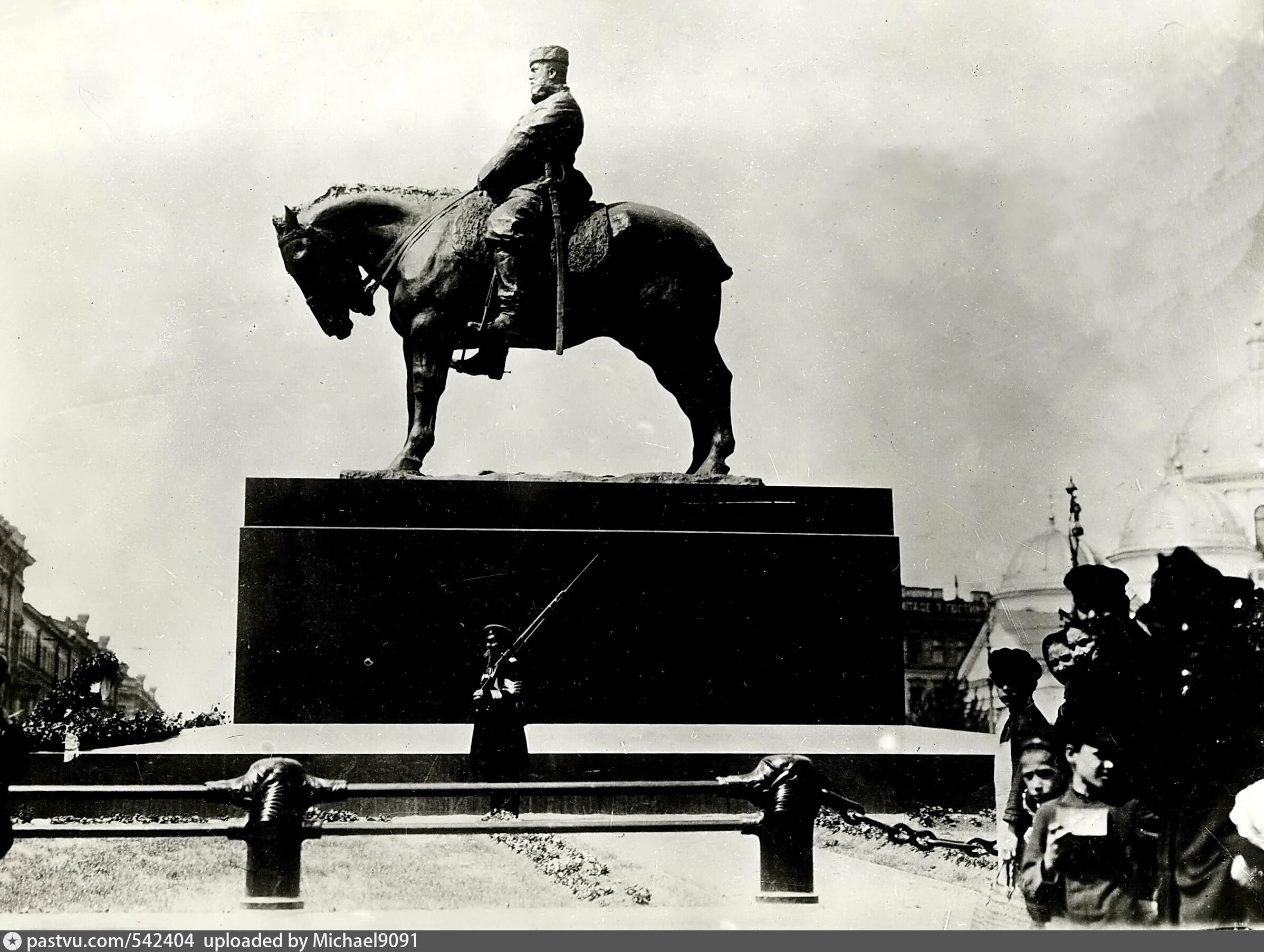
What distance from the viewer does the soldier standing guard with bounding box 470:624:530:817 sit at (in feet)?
26.8

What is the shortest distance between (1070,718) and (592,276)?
551 centimetres

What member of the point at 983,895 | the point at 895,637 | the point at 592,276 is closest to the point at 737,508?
the point at 895,637

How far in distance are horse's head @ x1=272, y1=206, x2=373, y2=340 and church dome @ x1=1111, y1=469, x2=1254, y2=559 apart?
25.3ft

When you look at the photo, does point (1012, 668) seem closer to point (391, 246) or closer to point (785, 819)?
point (785, 819)

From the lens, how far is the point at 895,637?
→ 966cm

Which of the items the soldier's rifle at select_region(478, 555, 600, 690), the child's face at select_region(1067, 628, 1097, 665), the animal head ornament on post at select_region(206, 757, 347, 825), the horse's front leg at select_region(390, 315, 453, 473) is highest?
the horse's front leg at select_region(390, 315, 453, 473)

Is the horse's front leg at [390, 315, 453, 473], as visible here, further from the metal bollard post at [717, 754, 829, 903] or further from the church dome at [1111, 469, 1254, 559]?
the church dome at [1111, 469, 1254, 559]

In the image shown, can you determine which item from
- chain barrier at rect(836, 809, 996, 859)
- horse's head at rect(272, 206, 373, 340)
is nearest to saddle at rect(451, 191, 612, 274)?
horse's head at rect(272, 206, 373, 340)

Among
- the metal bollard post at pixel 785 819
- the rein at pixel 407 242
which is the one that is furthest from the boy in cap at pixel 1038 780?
the rein at pixel 407 242

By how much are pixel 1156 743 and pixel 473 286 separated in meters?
6.06

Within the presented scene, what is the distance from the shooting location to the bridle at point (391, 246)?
34.0ft

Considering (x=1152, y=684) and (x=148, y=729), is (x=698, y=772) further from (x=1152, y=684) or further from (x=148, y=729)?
(x=148, y=729)

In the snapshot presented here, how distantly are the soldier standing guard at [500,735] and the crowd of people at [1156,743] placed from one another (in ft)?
10.7

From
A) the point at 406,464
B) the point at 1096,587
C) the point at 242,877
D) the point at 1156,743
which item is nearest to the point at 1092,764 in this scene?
the point at 1156,743
